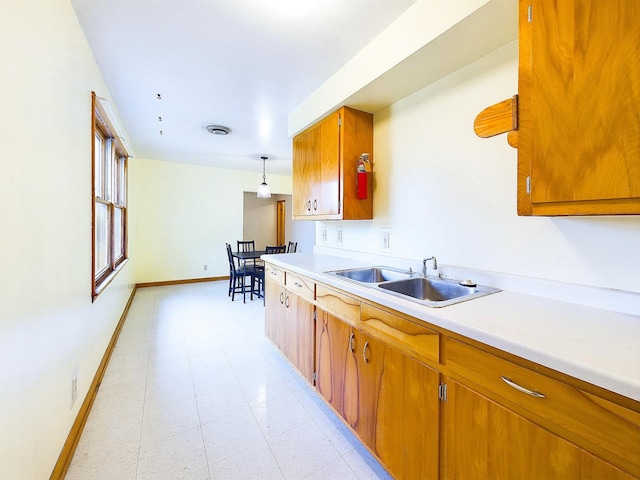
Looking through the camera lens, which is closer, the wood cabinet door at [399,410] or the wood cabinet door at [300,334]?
the wood cabinet door at [399,410]

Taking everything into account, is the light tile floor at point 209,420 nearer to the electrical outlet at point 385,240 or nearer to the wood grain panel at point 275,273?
the wood grain panel at point 275,273

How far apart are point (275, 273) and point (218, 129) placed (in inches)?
82.2

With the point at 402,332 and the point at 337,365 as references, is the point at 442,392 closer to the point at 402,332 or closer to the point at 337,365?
the point at 402,332

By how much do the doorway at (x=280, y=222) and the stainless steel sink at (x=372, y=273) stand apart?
645 centimetres

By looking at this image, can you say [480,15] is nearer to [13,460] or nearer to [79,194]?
[79,194]

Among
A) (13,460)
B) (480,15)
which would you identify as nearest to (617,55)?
(480,15)

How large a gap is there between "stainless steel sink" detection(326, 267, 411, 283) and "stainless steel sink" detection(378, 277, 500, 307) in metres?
0.17

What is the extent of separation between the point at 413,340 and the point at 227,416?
140 cm

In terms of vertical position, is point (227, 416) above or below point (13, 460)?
below

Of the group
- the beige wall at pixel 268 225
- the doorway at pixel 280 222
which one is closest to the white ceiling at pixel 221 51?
the beige wall at pixel 268 225

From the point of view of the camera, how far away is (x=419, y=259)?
180 centimetres

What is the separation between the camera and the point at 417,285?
1668 mm

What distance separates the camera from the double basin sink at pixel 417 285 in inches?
54.8

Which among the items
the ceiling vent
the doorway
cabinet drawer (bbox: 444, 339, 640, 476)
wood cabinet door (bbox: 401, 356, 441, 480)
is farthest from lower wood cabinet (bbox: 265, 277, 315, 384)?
the doorway
